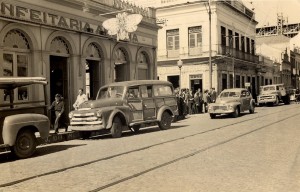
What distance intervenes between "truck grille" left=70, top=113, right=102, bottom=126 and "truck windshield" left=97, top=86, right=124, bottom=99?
142 cm

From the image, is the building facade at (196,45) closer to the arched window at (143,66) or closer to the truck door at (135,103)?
the arched window at (143,66)

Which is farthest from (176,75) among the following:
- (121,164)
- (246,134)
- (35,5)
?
(121,164)

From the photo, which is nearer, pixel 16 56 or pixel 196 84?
pixel 16 56

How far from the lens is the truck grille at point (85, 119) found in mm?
13922

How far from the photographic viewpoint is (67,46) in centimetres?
1953

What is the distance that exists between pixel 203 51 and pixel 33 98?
75.7 ft

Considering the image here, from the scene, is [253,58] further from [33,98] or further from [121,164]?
[121,164]

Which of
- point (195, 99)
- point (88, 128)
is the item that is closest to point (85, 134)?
point (88, 128)

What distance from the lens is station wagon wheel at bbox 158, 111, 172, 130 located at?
1661cm

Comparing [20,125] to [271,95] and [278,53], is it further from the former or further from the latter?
[278,53]

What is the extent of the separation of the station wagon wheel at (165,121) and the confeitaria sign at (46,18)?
629 cm

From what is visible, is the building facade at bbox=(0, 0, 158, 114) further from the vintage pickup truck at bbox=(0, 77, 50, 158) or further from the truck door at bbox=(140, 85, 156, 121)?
the truck door at bbox=(140, 85, 156, 121)

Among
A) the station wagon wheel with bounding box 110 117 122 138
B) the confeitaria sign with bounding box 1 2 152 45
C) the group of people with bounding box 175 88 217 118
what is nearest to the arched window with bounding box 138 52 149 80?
the group of people with bounding box 175 88 217 118

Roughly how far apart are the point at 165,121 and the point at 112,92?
2.87 m
